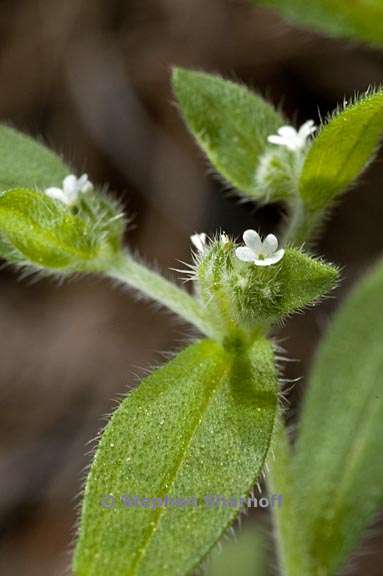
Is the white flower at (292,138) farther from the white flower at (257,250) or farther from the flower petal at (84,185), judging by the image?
the flower petal at (84,185)

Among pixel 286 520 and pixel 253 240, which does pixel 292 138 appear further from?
pixel 286 520

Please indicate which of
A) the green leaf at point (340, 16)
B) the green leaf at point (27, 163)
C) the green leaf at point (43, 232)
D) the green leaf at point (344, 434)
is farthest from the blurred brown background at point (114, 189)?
the green leaf at point (43, 232)

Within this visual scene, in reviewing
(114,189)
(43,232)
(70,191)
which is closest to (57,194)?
(70,191)

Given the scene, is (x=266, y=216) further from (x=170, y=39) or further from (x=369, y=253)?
(x=170, y=39)

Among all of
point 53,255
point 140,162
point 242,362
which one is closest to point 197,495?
point 242,362

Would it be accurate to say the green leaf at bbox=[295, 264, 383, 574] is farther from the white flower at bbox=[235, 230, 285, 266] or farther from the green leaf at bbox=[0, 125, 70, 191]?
the green leaf at bbox=[0, 125, 70, 191]
